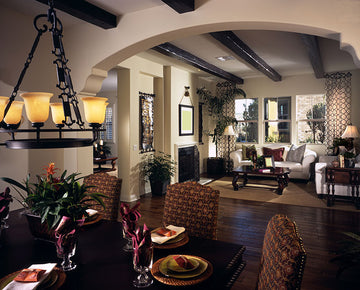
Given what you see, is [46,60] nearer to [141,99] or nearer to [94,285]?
[141,99]

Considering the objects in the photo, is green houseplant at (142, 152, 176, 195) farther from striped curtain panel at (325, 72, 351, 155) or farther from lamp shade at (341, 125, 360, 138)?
striped curtain panel at (325, 72, 351, 155)

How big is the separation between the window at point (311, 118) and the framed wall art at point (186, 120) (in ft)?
9.70

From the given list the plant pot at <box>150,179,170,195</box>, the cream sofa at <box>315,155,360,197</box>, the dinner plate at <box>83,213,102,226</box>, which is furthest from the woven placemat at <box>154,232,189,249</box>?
the cream sofa at <box>315,155,360,197</box>

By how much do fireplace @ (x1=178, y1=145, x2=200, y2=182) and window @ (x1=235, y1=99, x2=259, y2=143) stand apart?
1.85 m

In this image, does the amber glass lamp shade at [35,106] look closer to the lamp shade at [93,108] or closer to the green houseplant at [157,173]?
the lamp shade at [93,108]

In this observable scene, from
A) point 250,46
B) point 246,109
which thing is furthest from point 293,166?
point 250,46

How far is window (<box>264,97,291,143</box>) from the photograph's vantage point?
8.12 meters

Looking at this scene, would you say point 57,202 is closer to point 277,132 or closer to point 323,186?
point 323,186

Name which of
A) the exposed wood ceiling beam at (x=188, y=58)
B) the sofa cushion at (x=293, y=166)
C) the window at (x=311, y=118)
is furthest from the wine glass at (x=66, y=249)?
the window at (x=311, y=118)

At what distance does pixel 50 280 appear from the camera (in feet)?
4.06

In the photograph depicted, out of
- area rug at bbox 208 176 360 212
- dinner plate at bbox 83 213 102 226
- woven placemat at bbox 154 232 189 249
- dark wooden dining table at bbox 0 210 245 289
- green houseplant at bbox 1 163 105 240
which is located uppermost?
green houseplant at bbox 1 163 105 240

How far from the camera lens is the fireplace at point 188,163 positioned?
678cm

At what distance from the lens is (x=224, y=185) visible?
22.4 ft

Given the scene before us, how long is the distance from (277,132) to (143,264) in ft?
25.0
